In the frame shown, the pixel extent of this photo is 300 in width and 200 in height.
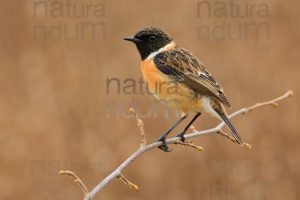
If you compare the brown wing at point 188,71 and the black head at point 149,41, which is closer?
the brown wing at point 188,71

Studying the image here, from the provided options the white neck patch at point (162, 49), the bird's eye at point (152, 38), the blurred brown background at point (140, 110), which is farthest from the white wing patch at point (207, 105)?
the blurred brown background at point (140, 110)

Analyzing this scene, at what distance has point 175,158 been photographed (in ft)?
21.4

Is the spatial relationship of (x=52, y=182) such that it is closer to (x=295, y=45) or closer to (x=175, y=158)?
(x=175, y=158)

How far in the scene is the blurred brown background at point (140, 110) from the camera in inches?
245

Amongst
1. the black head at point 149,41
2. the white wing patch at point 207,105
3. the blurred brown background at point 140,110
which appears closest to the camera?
the white wing patch at point 207,105

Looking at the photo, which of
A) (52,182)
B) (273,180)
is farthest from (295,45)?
(52,182)

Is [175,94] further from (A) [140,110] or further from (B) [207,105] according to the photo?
(A) [140,110]

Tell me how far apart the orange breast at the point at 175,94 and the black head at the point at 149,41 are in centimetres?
36

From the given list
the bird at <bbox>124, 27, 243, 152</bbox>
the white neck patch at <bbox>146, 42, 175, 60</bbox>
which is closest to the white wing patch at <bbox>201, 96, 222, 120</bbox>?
the bird at <bbox>124, 27, 243, 152</bbox>

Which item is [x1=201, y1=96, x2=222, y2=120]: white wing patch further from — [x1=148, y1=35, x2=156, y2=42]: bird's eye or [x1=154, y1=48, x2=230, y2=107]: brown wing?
[x1=148, y1=35, x2=156, y2=42]: bird's eye

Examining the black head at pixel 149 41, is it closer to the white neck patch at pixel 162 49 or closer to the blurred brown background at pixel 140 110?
the white neck patch at pixel 162 49

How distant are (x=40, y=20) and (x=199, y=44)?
201 cm

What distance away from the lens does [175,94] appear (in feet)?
15.6

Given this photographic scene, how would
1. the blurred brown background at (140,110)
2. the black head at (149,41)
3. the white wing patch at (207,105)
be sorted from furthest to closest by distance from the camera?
the blurred brown background at (140,110), the black head at (149,41), the white wing patch at (207,105)
